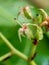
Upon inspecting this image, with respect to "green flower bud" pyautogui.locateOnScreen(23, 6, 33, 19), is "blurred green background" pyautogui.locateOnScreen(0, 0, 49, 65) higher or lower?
lower

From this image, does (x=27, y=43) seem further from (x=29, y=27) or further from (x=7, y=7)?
(x=29, y=27)

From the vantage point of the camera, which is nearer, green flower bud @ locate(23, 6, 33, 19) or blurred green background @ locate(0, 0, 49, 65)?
green flower bud @ locate(23, 6, 33, 19)

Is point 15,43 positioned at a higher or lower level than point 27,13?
lower

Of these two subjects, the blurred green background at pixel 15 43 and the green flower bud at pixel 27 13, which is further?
the blurred green background at pixel 15 43

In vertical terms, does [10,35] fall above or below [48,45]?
above

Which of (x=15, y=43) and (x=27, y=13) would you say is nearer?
(x=27, y=13)

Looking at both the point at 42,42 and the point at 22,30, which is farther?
the point at 42,42

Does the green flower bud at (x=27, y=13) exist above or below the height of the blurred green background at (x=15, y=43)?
above

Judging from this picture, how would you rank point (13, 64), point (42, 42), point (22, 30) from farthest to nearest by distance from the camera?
point (42, 42) < point (13, 64) < point (22, 30)

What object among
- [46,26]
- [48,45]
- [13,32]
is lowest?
[48,45]

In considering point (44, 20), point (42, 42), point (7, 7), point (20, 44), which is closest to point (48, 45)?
point (42, 42)

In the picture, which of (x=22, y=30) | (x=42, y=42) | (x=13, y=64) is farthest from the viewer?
(x=42, y=42)
